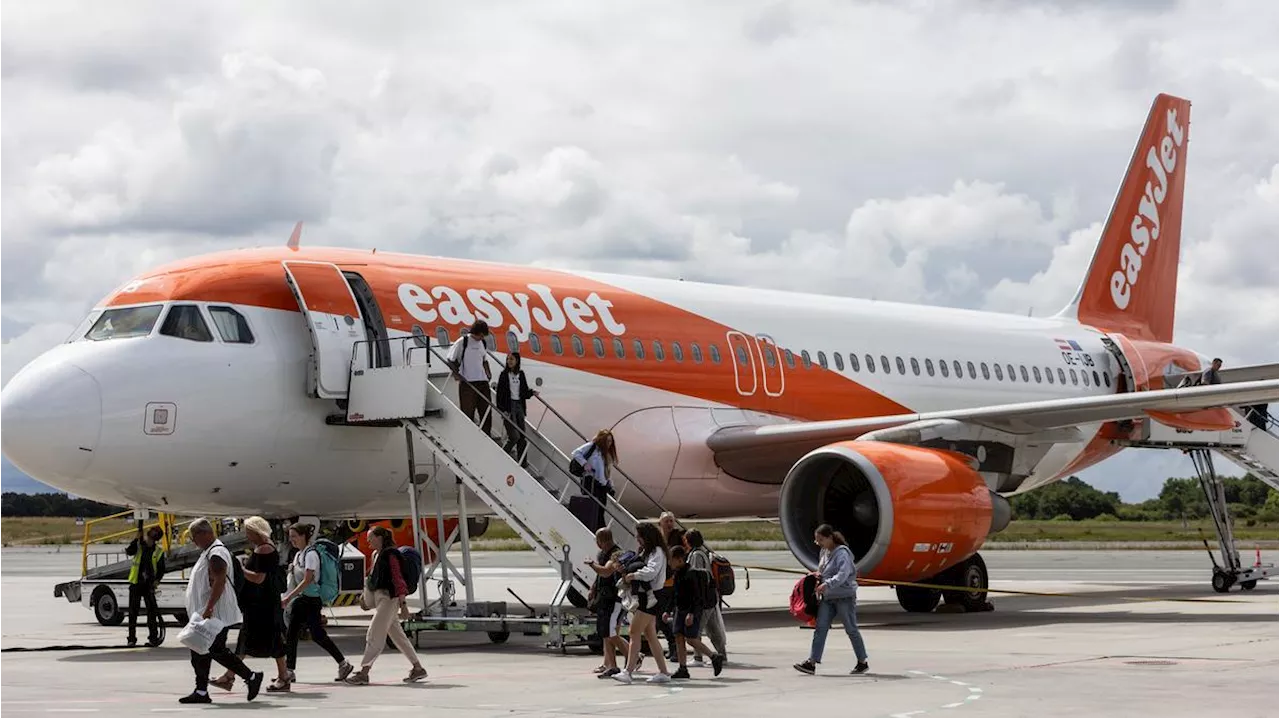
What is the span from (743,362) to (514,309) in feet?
12.9

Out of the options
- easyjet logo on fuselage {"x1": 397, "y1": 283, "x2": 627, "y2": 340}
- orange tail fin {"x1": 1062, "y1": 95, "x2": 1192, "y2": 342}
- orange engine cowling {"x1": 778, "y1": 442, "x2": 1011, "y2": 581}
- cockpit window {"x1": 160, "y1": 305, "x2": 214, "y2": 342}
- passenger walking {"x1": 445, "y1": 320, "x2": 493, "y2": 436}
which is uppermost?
orange tail fin {"x1": 1062, "y1": 95, "x2": 1192, "y2": 342}

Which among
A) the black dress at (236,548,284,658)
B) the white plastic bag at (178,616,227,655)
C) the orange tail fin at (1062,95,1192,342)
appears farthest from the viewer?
the orange tail fin at (1062,95,1192,342)

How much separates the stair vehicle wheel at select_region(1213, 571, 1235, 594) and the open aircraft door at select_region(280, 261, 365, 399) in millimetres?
15164

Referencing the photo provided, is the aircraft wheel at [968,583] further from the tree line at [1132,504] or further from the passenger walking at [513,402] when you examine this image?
the tree line at [1132,504]

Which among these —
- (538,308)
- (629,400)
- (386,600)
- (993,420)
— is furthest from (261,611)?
(993,420)

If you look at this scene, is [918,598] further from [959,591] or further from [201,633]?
[201,633]

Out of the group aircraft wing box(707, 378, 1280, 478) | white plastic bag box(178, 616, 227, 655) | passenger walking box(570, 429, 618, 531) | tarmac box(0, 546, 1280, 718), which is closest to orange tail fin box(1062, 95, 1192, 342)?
tarmac box(0, 546, 1280, 718)

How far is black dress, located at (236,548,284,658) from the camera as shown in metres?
12.6

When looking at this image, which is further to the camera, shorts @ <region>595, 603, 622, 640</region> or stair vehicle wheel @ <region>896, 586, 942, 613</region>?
stair vehicle wheel @ <region>896, 586, 942, 613</region>

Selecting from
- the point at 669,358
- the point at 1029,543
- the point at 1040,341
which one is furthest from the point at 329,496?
the point at 1029,543

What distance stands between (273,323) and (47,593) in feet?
51.0

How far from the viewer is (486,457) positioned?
650 inches

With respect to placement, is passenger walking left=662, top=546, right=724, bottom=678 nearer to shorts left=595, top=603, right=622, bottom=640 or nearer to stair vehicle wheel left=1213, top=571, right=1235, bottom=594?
shorts left=595, top=603, right=622, bottom=640

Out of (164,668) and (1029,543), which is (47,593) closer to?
(164,668)
